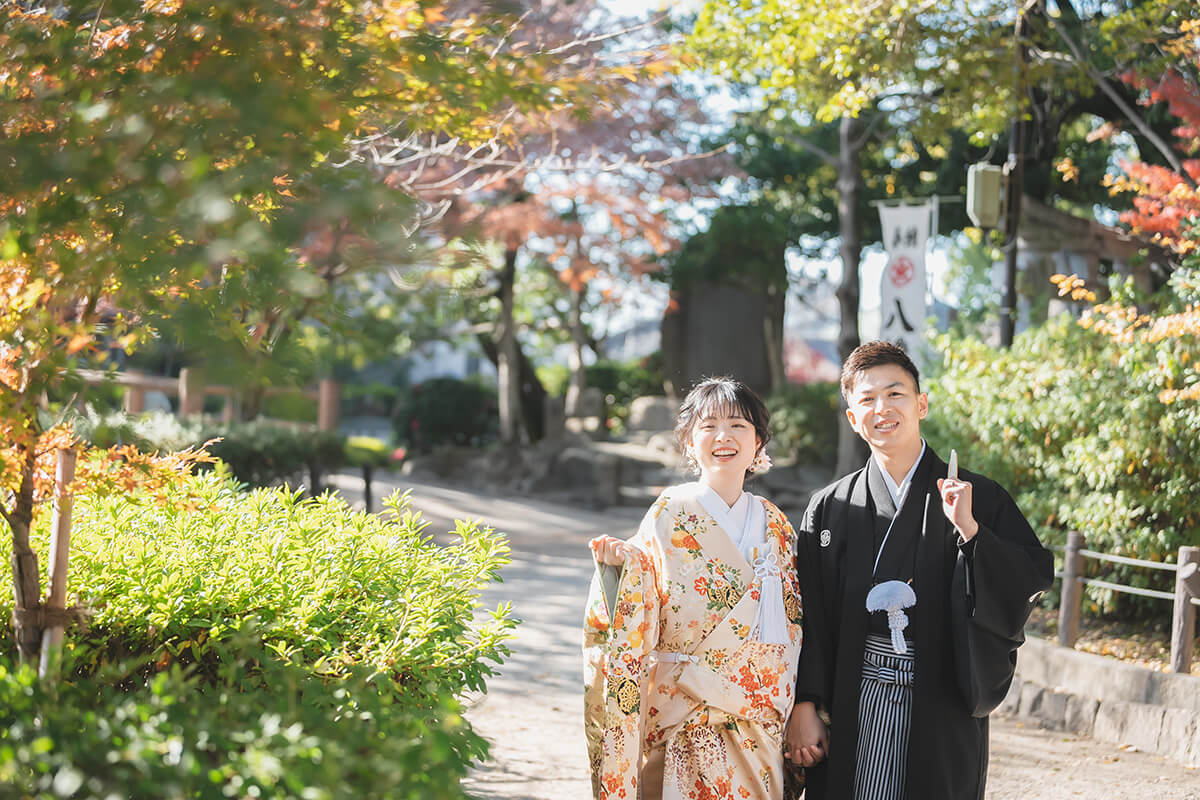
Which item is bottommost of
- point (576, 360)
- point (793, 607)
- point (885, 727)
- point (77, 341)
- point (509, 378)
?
point (885, 727)

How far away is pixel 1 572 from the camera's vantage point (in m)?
3.07

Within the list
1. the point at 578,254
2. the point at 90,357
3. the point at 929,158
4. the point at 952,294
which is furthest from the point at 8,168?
the point at 952,294

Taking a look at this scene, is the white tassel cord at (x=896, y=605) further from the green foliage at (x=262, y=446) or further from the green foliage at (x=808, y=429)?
the green foliage at (x=808, y=429)

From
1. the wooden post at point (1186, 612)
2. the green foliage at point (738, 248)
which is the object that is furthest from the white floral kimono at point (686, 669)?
the green foliage at point (738, 248)

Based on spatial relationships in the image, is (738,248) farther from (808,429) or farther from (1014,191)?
(1014,191)

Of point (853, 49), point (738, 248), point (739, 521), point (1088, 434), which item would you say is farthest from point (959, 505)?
point (738, 248)

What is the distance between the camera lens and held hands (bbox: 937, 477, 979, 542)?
2.81 m

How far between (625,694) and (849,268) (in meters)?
9.65

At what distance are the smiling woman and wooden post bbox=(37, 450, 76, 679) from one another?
51.6 inches

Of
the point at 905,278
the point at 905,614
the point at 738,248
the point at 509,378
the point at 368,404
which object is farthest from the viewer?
the point at 368,404

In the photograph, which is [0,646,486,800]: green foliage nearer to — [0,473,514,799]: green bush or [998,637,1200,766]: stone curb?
[0,473,514,799]: green bush

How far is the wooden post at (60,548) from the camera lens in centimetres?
249

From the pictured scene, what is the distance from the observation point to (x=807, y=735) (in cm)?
306

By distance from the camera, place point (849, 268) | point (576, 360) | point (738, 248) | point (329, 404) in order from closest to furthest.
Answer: point (849, 268) → point (738, 248) → point (329, 404) → point (576, 360)
